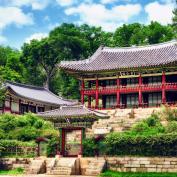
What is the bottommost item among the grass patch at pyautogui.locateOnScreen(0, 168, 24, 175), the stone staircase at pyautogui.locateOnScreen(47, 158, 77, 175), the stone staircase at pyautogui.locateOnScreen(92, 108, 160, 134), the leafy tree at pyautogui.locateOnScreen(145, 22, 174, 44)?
the grass patch at pyautogui.locateOnScreen(0, 168, 24, 175)

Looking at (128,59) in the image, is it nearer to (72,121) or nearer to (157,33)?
(72,121)

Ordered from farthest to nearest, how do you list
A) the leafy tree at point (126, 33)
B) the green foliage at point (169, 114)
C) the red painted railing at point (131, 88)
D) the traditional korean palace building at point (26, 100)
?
1. the leafy tree at point (126, 33)
2. the traditional korean palace building at point (26, 100)
3. the red painted railing at point (131, 88)
4. the green foliage at point (169, 114)

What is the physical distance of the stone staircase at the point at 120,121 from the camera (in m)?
40.1

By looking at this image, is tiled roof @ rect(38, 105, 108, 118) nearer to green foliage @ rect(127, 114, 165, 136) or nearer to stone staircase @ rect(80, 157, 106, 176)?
green foliage @ rect(127, 114, 165, 136)

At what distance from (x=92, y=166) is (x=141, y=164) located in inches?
142

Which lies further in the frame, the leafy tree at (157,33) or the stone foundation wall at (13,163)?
the leafy tree at (157,33)

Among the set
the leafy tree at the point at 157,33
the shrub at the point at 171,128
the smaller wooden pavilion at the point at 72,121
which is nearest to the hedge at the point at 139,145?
the smaller wooden pavilion at the point at 72,121

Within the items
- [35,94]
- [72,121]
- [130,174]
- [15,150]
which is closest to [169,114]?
[72,121]

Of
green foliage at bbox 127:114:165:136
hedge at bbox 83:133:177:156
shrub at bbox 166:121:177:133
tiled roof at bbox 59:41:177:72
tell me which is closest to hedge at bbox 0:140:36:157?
hedge at bbox 83:133:177:156

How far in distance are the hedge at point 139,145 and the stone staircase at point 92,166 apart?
3.25 feet

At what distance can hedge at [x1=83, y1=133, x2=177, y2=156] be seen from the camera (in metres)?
31.1

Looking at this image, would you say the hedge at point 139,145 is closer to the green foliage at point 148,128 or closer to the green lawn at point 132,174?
the green foliage at point 148,128

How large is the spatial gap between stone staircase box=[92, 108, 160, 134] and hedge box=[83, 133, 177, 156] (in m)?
4.37

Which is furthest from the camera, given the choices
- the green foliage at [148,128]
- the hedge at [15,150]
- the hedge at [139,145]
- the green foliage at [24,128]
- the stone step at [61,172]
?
the green foliage at [24,128]
